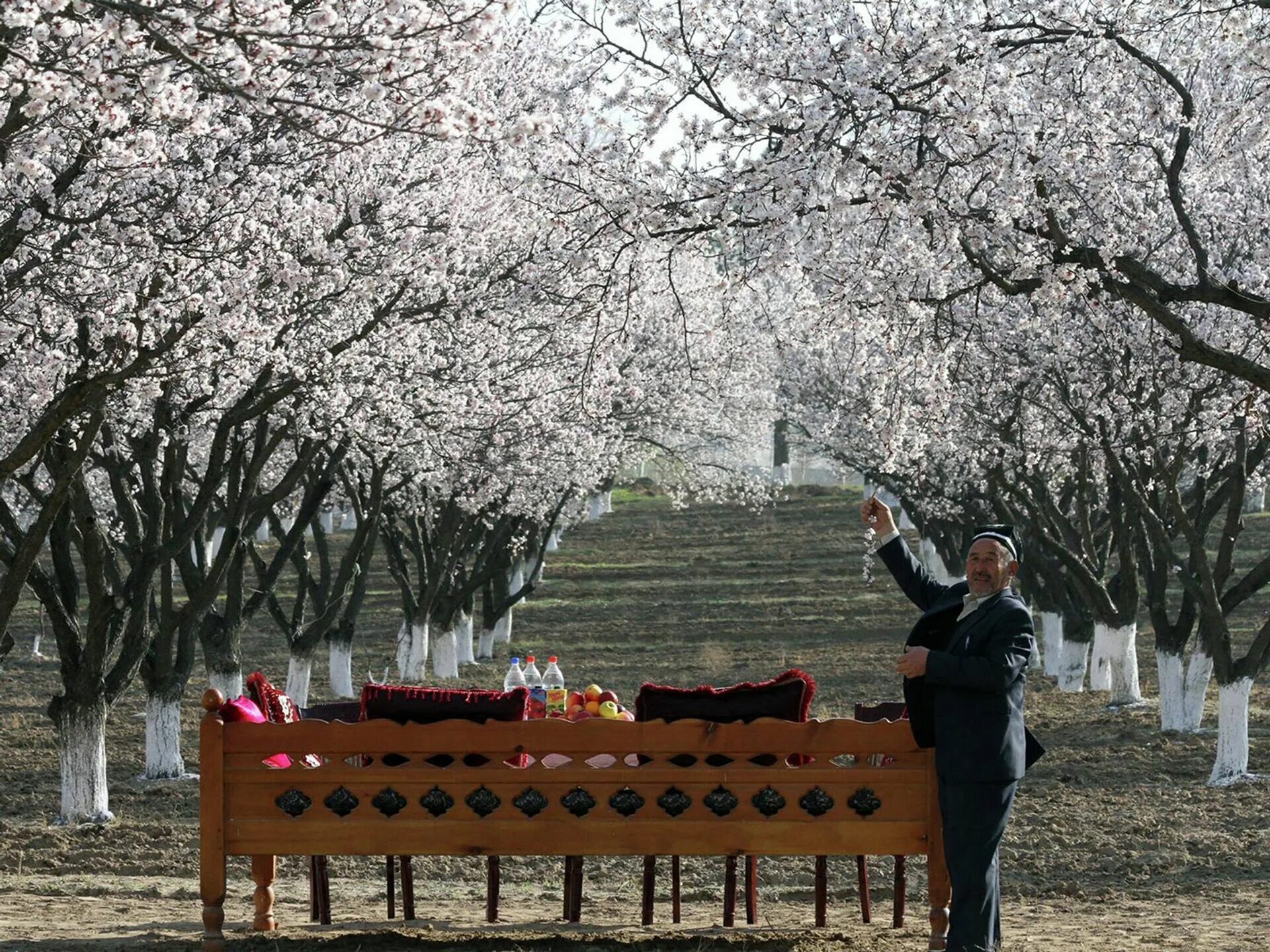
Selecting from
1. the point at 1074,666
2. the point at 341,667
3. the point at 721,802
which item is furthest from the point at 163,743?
the point at 1074,666

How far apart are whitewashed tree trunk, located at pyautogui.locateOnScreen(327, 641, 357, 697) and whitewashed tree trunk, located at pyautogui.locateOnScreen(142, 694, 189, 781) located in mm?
7518

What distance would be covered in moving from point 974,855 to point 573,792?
172 centimetres

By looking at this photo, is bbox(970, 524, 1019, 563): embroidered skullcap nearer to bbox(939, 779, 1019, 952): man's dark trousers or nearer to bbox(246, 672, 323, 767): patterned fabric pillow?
bbox(939, 779, 1019, 952): man's dark trousers

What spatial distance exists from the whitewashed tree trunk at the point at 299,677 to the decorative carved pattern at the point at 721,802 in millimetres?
12809

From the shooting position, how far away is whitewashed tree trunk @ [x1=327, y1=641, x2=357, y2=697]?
2338 centimetres

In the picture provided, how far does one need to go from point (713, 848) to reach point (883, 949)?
901mm

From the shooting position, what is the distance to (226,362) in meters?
13.5

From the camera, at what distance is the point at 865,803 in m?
7.26

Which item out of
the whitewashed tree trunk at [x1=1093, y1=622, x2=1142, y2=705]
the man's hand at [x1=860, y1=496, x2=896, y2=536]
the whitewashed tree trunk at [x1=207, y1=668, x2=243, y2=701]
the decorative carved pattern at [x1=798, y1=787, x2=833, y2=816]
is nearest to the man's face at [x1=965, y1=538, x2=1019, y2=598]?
the man's hand at [x1=860, y1=496, x2=896, y2=536]

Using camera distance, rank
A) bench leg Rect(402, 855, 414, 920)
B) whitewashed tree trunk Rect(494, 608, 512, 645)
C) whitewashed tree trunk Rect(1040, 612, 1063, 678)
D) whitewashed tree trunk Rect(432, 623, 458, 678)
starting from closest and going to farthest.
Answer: bench leg Rect(402, 855, 414, 920), whitewashed tree trunk Rect(432, 623, 458, 678), whitewashed tree trunk Rect(1040, 612, 1063, 678), whitewashed tree trunk Rect(494, 608, 512, 645)

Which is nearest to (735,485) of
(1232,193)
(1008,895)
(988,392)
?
(988,392)

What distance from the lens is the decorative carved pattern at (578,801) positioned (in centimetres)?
725

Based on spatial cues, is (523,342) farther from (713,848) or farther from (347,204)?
(713,848)

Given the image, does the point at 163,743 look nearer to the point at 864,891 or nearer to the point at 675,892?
the point at 675,892
